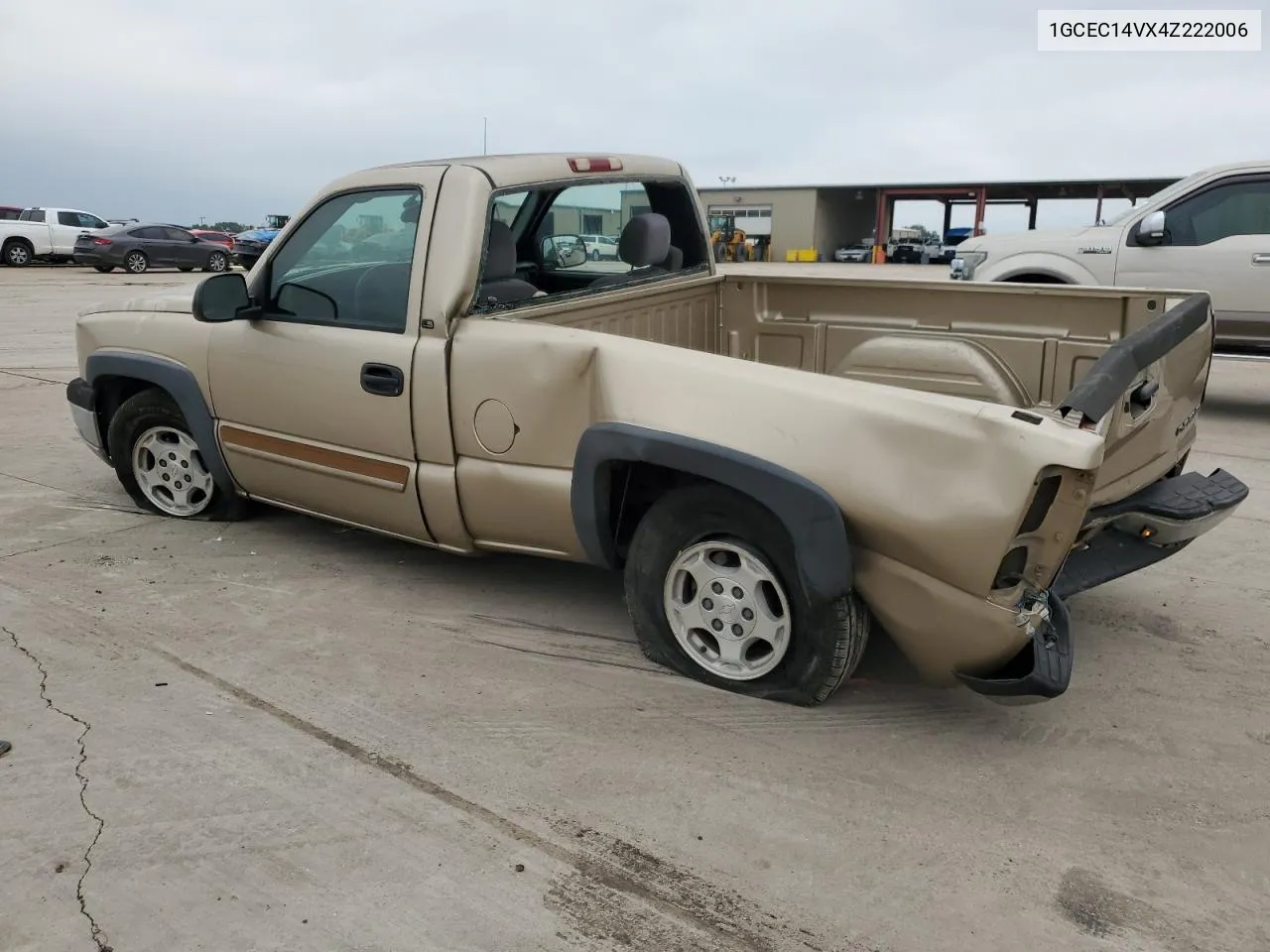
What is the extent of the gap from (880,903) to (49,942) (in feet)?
6.29

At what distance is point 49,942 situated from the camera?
7.68ft

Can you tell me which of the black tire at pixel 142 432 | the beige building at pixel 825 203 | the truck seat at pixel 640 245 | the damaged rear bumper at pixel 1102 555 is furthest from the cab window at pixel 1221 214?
the beige building at pixel 825 203

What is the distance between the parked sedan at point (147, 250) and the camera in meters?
25.5

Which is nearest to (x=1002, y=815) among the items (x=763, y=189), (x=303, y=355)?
(x=303, y=355)

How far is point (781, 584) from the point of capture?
3.18 meters

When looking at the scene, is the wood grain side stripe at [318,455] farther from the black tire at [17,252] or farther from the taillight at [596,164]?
the black tire at [17,252]

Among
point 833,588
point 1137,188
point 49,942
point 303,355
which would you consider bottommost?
point 49,942

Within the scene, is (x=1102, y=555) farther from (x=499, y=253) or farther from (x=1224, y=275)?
(x=1224, y=275)

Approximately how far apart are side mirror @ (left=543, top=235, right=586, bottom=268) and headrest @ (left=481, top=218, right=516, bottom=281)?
878 millimetres

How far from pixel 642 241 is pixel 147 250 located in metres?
25.2

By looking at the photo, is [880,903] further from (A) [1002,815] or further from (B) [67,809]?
(B) [67,809]

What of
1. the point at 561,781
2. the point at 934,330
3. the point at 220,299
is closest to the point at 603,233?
the point at 934,330

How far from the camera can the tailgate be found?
8.93ft

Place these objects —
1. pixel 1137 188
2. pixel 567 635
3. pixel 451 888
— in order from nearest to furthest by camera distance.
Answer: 1. pixel 451 888
2. pixel 567 635
3. pixel 1137 188
